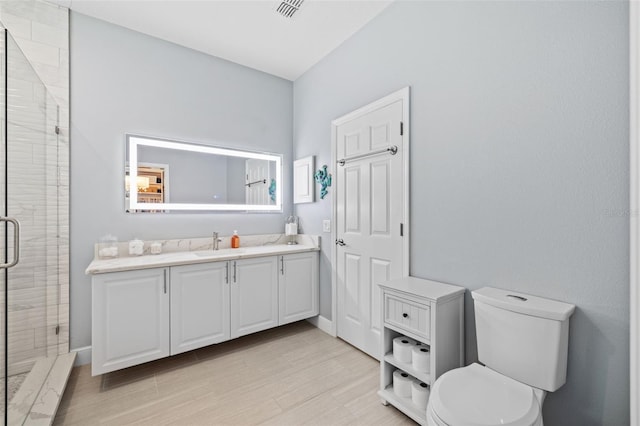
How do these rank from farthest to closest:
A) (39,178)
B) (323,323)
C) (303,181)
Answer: (303,181), (323,323), (39,178)

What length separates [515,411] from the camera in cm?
111

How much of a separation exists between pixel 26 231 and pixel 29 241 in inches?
2.8

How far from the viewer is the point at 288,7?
7.40 ft

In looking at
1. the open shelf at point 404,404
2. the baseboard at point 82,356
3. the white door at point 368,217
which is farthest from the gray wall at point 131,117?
the open shelf at point 404,404

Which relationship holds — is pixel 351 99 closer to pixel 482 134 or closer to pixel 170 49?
pixel 482 134

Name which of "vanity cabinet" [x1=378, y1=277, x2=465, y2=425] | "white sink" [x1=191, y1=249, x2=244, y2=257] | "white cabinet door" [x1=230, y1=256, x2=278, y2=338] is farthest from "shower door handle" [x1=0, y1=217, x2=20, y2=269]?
"vanity cabinet" [x1=378, y1=277, x2=465, y2=425]

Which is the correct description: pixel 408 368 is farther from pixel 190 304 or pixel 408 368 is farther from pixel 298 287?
pixel 190 304

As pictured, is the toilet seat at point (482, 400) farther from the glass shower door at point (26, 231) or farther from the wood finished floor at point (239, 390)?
the glass shower door at point (26, 231)

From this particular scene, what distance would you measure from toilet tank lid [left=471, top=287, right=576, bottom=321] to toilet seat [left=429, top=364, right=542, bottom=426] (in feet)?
1.07

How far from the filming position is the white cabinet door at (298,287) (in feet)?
9.18

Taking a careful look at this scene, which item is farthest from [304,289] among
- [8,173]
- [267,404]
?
[8,173]

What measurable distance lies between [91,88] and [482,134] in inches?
117

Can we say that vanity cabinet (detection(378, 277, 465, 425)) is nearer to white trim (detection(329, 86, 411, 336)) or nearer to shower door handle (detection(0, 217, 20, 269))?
white trim (detection(329, 86, 411, 336))

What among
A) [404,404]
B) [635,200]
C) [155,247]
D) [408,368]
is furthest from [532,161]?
[155,247]
